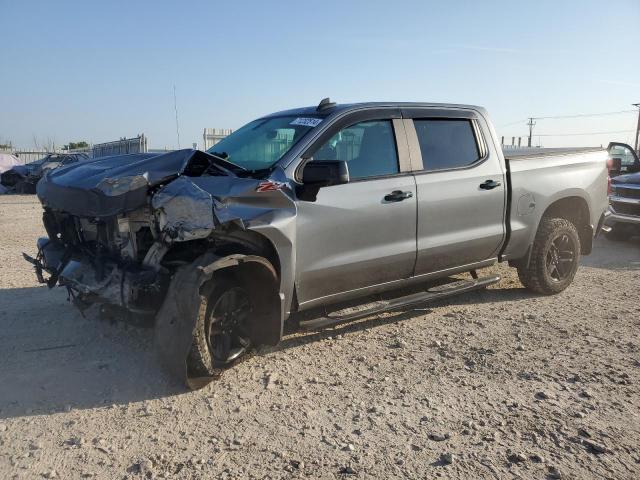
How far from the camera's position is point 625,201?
9.23m

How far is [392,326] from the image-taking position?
15.8 feet

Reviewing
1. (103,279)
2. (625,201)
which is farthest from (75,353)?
(625,201)

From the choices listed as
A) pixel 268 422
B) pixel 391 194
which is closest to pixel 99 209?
pixel 268 422

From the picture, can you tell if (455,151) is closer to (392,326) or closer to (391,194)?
(391,194)

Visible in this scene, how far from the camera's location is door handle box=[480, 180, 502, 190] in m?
4.99

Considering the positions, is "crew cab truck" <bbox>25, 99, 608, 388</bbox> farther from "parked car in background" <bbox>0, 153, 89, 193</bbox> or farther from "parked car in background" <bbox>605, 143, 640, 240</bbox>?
"parked car in background" <bbox>0, 153, 89, 193</bbox>

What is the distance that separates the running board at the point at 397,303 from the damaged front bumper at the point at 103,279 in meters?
1.20

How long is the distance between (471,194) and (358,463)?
2.96m

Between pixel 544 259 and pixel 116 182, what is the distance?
14.5 ft

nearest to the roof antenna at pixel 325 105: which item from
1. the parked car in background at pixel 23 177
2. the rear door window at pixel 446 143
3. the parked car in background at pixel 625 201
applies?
the rear door window at pixel 446 143

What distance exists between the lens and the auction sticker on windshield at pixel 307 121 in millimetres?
4184

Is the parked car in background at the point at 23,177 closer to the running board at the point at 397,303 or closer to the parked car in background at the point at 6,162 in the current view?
the parked car in background at the point at 6,162

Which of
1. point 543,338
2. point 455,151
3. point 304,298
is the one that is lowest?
point 543,338

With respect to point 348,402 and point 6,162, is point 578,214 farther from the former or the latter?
point 6,162
